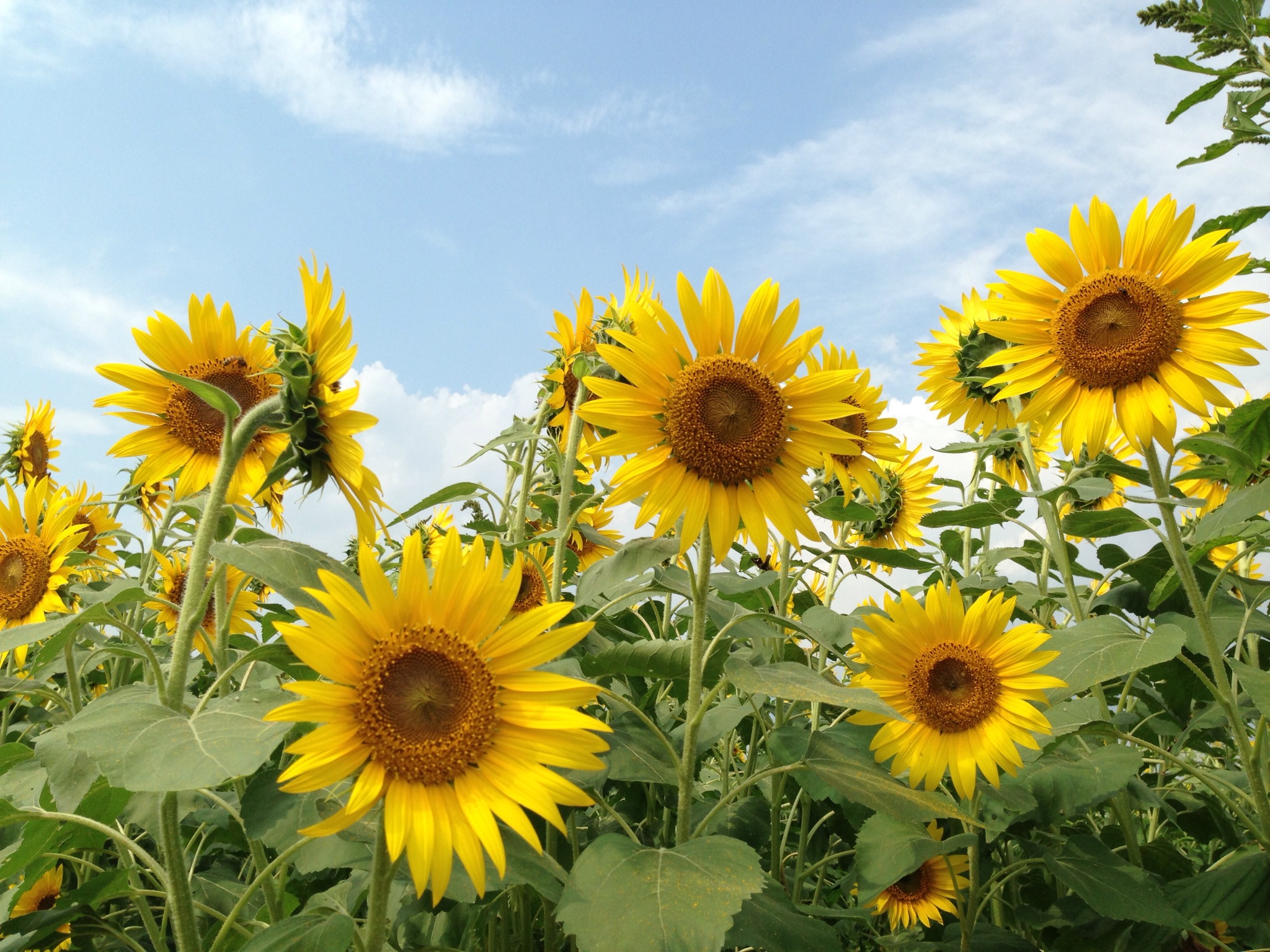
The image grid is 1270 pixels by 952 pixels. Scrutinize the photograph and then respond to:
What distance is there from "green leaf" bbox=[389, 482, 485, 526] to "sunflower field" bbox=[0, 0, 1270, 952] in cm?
1

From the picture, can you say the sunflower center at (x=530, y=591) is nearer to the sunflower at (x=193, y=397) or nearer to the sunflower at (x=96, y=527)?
the sunflower at (x=193, y=397)

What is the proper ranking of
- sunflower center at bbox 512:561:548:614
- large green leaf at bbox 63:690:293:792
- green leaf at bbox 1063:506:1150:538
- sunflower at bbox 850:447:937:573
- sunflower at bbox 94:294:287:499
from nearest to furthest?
large green leaf at bbox 63:690:293:792, sunflower at bbox 94:294:287:499, green leaf at bbox 1063:506:1150:538, sunflower center at bbox 512:561:548:614, sunflower at bbox 850:447:937:573

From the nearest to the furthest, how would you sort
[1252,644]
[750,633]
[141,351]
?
[141,351] < [750,633] < [1252,644]

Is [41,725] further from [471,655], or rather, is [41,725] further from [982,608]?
[982,608]

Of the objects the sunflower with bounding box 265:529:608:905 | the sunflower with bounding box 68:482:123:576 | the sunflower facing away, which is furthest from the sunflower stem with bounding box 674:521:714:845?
the sunflower with bounding box 68:482:123:576

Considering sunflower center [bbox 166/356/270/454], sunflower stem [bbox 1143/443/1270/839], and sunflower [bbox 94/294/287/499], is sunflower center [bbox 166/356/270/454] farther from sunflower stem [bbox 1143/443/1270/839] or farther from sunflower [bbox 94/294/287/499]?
sunflower stem [bbox 1143/443/1270/839]

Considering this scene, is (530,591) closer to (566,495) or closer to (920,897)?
(566,495)

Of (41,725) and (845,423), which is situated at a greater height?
(845,423)

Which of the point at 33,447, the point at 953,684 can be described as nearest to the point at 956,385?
the point at 953,684

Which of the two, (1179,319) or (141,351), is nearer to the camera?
(141,351)

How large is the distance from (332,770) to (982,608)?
6.97ft

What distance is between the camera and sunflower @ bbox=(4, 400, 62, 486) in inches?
250

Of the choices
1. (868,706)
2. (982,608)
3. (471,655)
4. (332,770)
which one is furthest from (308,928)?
(982,608)

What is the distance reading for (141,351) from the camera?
241 cm
